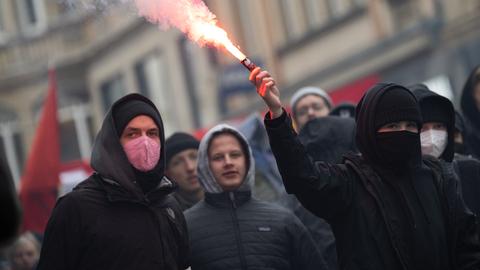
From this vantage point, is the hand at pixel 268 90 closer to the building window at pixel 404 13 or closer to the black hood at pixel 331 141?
the black hood at pixel 331 141

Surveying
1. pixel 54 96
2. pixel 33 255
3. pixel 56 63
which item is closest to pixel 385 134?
pixel 33 255

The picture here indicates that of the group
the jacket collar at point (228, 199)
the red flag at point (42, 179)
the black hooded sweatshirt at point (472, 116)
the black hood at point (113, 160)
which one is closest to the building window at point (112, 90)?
the red flag at point (42, 179)

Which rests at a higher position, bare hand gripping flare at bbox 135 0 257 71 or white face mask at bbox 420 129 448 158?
bare hand gripping flare at bbox 135 0 257 71

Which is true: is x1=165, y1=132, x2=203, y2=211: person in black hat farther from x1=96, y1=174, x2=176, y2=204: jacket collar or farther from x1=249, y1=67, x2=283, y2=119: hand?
x1=249, y1=67, x2=283, y2=119: hand

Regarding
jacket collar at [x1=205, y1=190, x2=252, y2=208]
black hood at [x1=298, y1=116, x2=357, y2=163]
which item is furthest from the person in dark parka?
jacket collar at [x1=205, y1=190, x2=252, y2=208]

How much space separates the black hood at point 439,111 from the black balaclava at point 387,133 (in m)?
0.86

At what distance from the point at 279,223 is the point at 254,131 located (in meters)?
2.42

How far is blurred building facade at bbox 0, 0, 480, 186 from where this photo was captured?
17.6 meters

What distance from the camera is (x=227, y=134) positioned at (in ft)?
21.8

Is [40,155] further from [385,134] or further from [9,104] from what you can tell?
[9,104]

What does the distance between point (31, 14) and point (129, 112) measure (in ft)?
97.5

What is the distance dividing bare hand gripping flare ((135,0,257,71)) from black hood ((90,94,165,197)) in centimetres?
45

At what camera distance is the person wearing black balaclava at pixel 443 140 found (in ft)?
20.1

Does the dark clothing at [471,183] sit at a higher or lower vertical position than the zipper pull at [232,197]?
lower
